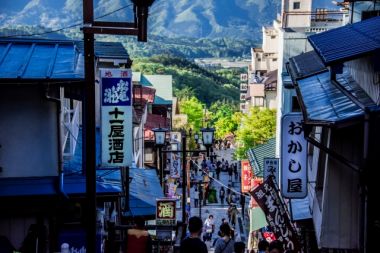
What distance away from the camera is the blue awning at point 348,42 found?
9.47 metres

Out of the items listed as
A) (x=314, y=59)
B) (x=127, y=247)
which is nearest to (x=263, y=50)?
(x=314, y=59)

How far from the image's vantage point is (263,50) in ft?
265

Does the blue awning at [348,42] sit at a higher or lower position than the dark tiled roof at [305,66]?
higher

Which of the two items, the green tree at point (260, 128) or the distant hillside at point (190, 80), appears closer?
the green tree at point (260, 128)

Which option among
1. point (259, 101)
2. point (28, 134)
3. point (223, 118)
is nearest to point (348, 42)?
point (28, 134)

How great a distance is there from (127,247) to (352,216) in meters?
3.91

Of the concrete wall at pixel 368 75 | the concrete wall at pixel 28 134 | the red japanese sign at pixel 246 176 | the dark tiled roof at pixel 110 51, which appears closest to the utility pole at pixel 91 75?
the concrete wall at pixel 368 75

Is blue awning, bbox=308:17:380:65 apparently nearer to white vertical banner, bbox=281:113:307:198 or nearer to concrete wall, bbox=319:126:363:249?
concrete wall, bbox=319:126:363:249

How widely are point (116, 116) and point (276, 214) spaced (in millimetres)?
→ 4272

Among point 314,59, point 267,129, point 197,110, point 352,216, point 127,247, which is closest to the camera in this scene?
point 352,216

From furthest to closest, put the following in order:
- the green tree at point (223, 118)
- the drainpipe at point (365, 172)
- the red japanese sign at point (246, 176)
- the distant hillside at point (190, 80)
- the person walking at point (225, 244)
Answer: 1. the distant hillside at point (190, 80)
2. the green tree at point (223, 118)
3. the red japanese sign at point (246, 176)
4. the person walking at point (225, 244)
5. the drainpipe at point (365, 172)

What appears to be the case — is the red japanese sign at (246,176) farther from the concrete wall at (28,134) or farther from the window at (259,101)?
the window at (259,101)

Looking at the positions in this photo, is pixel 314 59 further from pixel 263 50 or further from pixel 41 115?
pixel 263 50

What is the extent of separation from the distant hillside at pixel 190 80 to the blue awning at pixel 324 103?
118009mm
